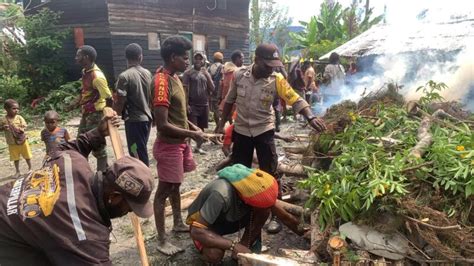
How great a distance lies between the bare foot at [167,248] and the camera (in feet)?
11.5

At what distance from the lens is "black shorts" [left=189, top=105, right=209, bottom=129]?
22.8ft

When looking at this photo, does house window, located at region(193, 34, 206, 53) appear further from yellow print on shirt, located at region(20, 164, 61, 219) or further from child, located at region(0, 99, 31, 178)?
yellow print on shirt, located at region(20, 164, 61, 219)

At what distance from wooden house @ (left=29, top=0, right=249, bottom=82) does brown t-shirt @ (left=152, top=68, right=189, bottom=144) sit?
954 cm

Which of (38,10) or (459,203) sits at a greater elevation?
(38,10)

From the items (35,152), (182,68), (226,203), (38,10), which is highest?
(38,10)

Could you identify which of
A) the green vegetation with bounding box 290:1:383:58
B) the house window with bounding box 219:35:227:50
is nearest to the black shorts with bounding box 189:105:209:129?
the house window with bounding box 219:35:227:50

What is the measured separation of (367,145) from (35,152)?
6.60m

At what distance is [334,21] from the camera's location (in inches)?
737

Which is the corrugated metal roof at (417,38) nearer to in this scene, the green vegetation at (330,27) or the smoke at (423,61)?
the smoke at (423,61)

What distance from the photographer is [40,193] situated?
1747 millimetres

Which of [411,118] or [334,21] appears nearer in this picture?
[411,118]

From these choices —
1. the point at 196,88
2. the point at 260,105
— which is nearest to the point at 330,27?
the point at 196,88

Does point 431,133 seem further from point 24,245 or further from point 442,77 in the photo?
point 442,77

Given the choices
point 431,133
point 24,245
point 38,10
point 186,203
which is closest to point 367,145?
point 431,133
